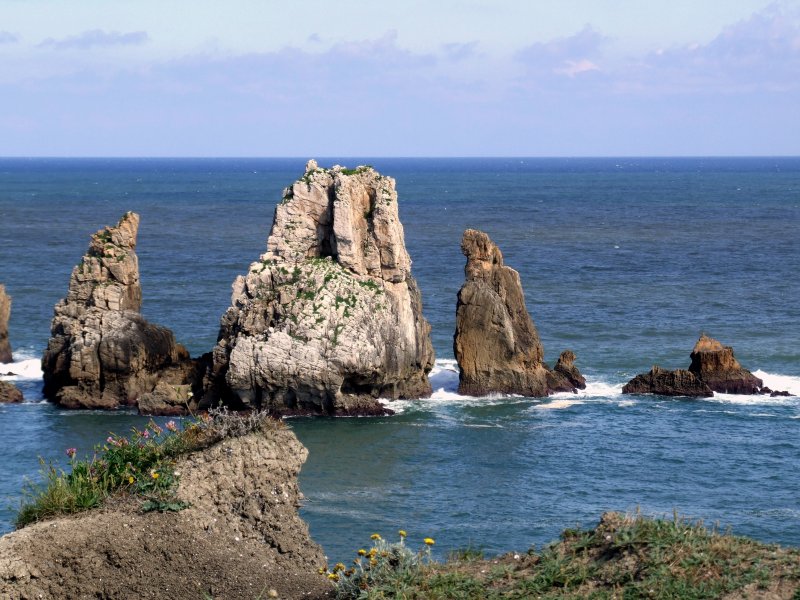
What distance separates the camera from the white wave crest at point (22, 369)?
53656 millimetres

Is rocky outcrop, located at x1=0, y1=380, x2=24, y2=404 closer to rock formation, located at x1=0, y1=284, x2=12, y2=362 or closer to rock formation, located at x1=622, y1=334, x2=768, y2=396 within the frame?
rock formation, located at x1=0, y1=284, x2=12, y2=362

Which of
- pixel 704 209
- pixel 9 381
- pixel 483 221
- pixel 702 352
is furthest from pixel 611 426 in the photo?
pixel 704 209

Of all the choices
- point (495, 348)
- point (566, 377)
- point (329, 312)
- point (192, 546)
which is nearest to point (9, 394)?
point (329, 312)

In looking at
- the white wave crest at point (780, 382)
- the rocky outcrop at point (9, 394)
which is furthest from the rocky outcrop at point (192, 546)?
the white wave crest at point (780, 382)

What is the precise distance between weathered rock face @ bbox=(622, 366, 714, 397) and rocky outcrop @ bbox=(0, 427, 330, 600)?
3450 cm

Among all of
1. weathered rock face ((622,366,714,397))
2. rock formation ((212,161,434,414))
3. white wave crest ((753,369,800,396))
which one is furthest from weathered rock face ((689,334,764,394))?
rock formation ((212,161,434,414))

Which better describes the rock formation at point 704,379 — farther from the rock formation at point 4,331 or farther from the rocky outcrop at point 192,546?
the rocky outcrop at point 192,546

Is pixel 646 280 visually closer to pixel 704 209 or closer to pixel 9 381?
pixel 9 381

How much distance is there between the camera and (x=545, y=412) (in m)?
49.2

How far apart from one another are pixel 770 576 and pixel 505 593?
3.39 m

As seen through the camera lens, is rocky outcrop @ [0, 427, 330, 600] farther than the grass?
No

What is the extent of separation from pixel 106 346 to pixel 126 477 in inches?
1200

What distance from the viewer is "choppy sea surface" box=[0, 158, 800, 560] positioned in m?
36.7

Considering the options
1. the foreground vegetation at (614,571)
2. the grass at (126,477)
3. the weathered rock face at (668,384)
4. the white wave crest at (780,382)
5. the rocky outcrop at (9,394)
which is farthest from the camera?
the white wave crest at (780,382)
